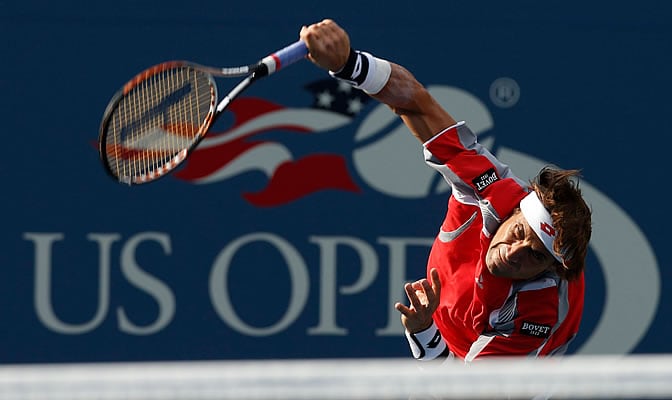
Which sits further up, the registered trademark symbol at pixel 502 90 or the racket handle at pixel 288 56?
the racket handle at pixel 288 56

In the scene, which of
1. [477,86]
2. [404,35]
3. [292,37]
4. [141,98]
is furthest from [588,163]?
[141,98]

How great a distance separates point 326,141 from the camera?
5.59 m

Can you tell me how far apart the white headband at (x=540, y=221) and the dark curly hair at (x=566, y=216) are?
0.04 ft

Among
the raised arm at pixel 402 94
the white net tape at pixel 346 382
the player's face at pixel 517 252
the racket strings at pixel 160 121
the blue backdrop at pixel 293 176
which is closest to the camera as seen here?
the white net tape at pixel 346 382

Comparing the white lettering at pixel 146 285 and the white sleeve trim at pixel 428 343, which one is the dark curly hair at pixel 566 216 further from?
the white lettering at pixel 146 285

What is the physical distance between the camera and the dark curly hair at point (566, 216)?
3691mm

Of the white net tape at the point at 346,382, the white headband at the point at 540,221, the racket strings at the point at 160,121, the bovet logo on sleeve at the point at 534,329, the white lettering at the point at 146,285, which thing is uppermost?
the racket strings at the point at 160,121

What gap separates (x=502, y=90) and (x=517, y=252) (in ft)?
6.58

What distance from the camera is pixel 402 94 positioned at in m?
3.72

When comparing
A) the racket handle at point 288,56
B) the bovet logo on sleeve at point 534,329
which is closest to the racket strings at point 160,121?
the racket handle at point 288,56

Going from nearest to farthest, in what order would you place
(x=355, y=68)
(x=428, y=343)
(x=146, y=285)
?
(x=355, y=68) < (x=428, y=343) < (x=146, y=285)

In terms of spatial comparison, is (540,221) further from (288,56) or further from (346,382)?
(346,382)

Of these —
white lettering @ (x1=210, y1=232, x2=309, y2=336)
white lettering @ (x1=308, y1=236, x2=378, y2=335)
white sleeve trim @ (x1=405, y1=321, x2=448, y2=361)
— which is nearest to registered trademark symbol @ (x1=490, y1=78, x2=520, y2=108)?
white lettering @ (x1=308, y1=236, x2=378, y2=335)

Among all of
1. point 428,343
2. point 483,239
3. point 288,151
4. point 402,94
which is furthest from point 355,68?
point 288,151
